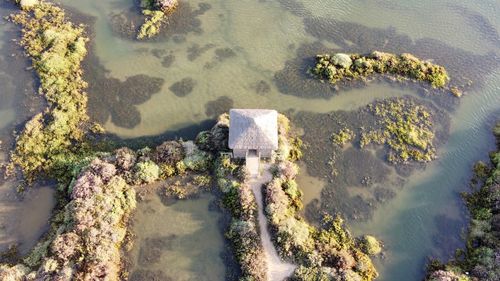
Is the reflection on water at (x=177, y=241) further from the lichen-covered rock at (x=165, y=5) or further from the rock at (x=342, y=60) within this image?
the lichen-covered rock at (x=165, y=5)

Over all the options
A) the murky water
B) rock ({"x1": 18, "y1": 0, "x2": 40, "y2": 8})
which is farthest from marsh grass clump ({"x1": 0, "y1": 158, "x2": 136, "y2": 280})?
rock ({"x1": 18, "y1": 0, "x2": 40, "y2": 8})

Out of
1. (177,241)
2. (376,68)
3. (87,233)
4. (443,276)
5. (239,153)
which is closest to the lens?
(443,276)

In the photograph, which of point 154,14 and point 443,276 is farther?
point 154,14

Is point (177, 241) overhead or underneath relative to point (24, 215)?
overhead

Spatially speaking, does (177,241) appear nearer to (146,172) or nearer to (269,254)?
(146,172)

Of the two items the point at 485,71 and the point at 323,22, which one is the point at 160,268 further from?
the point at 485,71

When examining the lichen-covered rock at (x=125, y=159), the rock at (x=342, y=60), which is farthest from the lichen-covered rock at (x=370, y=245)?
the lichen-covered rock at (x=125, y=159)

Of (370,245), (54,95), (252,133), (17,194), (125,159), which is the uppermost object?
(252,133)

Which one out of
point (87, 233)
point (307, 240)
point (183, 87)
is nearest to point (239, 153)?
point (307, 240)
